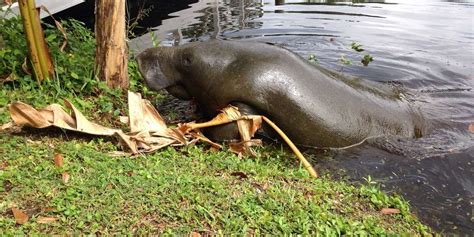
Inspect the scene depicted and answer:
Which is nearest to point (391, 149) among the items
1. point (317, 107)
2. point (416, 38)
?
point (317, 107)

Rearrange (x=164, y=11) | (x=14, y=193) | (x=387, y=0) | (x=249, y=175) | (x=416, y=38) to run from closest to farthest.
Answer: (x=14, y=193), (x=249, y=175), (x=416, y=38), (x=164, y=11), (x=387, y=0)

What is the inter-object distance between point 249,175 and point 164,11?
9.15m

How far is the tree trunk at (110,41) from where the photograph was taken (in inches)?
193

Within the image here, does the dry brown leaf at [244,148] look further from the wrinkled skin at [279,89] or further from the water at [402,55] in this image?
the water at [402,55]

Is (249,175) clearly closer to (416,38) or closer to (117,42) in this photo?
(117,42)

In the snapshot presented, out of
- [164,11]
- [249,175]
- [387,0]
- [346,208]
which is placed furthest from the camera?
[387,0]

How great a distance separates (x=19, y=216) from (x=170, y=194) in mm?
1019

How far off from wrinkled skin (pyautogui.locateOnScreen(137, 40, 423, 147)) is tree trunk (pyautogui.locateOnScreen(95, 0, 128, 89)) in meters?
0.30

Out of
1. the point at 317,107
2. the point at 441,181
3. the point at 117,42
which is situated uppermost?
the point at 117,42

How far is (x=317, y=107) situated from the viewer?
16.1 feet

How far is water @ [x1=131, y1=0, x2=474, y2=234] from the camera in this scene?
4508 millimetres

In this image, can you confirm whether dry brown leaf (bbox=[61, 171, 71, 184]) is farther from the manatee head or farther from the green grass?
the manatee head

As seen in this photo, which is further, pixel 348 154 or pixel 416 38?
pixel 416 38

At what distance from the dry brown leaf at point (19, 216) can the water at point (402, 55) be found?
2849 millimetres
